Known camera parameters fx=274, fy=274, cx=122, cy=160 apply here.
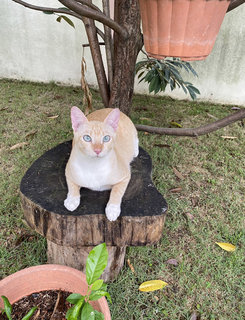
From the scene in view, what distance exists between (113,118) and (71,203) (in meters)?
0.50

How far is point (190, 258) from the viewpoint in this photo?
197 cm

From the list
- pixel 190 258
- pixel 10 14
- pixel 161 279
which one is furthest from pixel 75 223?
pixel 10 14

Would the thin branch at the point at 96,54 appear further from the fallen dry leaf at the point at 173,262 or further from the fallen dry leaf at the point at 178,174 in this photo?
the fallen dry leaf at the point at 173,262

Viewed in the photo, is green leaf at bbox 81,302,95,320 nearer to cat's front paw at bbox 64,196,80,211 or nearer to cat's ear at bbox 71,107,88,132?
cat's front paw at bbox 64,196,80,211

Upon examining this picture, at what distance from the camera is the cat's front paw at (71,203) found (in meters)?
1.46

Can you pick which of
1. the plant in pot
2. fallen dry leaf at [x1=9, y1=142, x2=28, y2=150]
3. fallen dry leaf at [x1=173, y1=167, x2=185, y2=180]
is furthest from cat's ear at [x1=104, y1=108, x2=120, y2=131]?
fallen dry leaf at [x1=9, y1=142, x2=28, y2=150]

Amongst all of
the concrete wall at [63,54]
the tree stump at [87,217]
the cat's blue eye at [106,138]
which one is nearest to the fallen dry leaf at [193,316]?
the tree stump at [87,217]

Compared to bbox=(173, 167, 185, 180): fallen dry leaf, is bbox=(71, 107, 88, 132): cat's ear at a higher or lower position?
higher

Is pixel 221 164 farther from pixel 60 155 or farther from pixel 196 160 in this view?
pixel 60 155

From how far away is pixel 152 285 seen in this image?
69.3 inches

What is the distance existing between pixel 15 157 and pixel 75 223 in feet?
5.27

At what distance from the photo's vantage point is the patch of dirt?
1.35 m

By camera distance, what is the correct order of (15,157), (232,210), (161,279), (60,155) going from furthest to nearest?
(15,157) → (232,210) → (60,155) → (161,279)

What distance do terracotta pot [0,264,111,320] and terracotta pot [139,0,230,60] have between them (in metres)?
1.23
